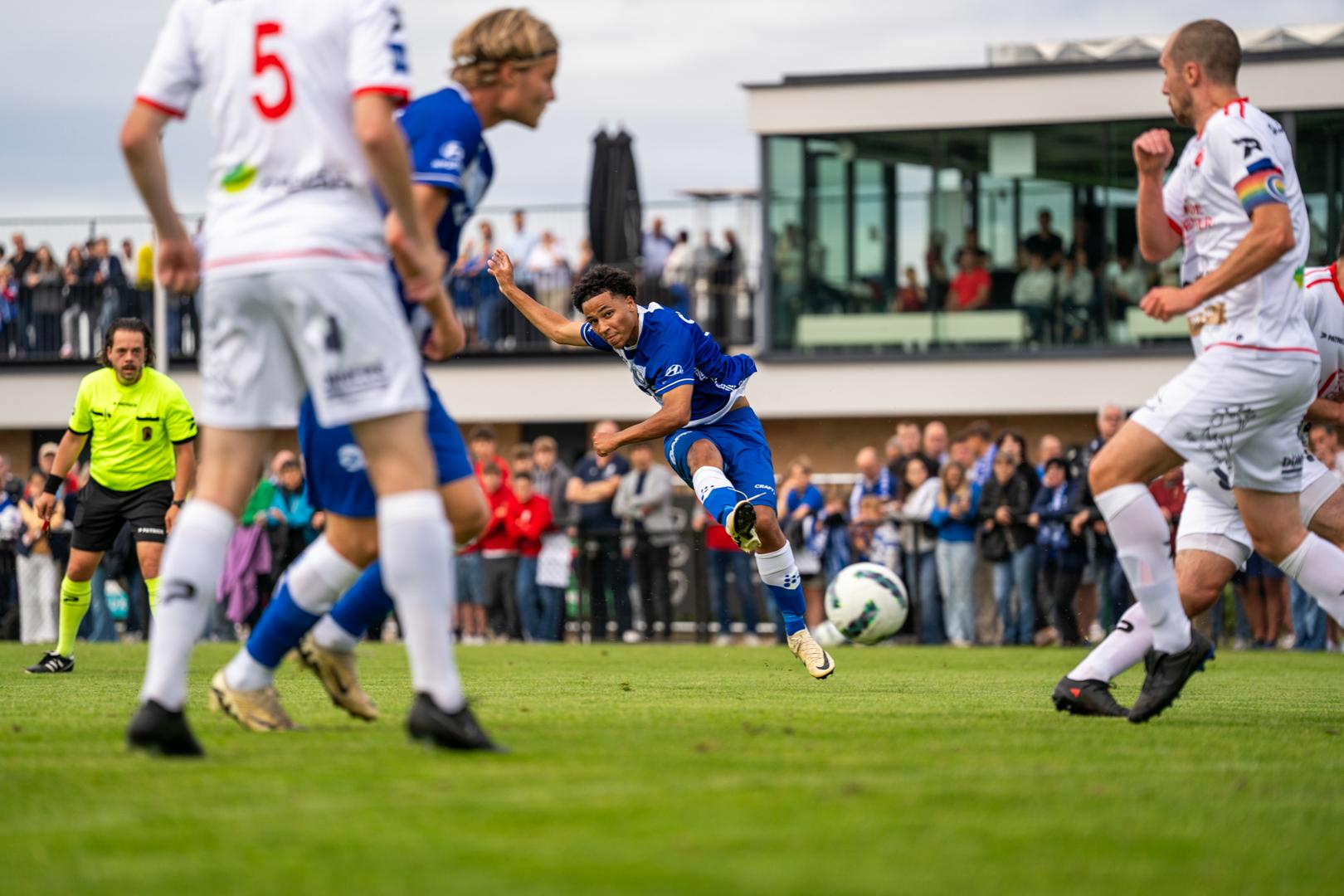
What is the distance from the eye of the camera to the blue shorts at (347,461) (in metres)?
5.81

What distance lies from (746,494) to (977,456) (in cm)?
872

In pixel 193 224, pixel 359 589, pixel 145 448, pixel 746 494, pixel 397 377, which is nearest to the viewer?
pixel 397 377

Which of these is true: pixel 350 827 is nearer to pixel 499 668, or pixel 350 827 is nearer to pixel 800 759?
pixel 800 759

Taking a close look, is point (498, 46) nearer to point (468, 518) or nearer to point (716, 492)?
point (468, 518)

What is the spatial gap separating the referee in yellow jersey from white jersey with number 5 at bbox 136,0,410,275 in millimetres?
6744

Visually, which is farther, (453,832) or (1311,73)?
(1311,73)

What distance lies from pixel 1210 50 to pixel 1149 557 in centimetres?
186

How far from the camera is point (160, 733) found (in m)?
4.84

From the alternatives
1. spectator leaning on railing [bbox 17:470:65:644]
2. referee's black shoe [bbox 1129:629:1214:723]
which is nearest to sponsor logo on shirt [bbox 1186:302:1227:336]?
referee's black shoe [bbox 1129:629:1214:723]

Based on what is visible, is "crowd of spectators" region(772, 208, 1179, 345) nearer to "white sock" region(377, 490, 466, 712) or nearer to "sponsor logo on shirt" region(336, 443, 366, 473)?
"sponsor logo on shirt" region(336, 443, 366, 473)

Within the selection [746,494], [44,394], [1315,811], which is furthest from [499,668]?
[44,394]

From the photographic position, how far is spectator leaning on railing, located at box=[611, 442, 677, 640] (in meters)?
19.6

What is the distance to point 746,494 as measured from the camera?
1038 centimetres

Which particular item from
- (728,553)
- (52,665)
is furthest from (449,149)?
(728,553)
